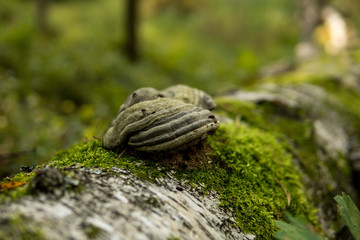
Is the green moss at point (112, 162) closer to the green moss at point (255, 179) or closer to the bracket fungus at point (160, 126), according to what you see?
the bracket fungus at point (160, 126)

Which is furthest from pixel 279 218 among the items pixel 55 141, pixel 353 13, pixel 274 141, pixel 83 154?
pixel 353 13

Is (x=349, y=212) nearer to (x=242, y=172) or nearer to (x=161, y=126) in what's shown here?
(x=242, y=172)

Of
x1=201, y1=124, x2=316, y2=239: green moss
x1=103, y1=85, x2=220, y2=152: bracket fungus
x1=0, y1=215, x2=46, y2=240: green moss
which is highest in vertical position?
x1=103, y1=85, x2=220, y2=152: bracket fungus

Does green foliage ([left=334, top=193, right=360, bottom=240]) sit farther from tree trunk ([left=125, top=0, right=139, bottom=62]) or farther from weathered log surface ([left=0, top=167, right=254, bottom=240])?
tree trunk ([left=125, top=0, right=139, bottom=62])

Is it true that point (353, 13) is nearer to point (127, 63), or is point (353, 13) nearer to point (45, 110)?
point (127, 63)

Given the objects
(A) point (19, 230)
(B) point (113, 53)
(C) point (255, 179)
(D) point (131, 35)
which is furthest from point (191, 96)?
(D) point (131, 35)

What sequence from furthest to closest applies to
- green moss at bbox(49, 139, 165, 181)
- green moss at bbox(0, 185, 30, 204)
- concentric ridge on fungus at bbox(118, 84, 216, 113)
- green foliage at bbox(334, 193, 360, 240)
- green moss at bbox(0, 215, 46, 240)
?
concentric ridge on fungus at bbox(118, 84, 216, 113) < green moss at bbox(49, 139, 165, 181) < green foliage at bbox(334, 193, 360, 240) < green moss at bbox(0, 185, 30, 204) < green moss at bbox(0, 215, 46, 240)

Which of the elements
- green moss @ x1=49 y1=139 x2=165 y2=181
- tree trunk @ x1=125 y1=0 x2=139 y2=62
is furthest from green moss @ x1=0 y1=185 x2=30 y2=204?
tree trunk @ x1=125 y1=0 x2=139 y2=62
